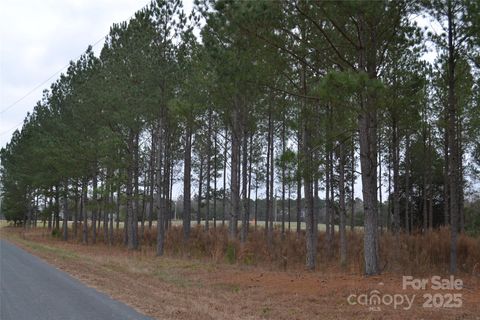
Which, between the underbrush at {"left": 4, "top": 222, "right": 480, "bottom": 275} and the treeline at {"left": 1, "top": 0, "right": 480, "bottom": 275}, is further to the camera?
the underbrush at {"left": 4, "top": 222, "right": 480, "bottom": 275}

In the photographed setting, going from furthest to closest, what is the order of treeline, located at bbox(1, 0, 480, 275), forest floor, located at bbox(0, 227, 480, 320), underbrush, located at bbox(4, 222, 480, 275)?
underbrush, located at bbox(4, 222, 480, 275) → treeline, located at bbox(1, 0, 480, 275) → forest floor, located at bbox(0, 227, 480, 320)

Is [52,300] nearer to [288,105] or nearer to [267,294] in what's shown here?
[267,294]

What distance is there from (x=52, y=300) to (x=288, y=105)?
11212 mm

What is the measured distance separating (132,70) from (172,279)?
1392 centimetres

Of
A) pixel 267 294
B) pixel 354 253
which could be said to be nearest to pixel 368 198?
pixel 267 294

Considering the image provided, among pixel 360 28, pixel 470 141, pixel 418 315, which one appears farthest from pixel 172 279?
pixel 470 141

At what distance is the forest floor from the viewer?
934cm

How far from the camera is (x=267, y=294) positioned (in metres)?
11.8

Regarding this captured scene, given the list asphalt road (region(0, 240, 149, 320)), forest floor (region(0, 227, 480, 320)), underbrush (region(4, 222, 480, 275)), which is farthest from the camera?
underbrush (region(4, 222, 480, 275))

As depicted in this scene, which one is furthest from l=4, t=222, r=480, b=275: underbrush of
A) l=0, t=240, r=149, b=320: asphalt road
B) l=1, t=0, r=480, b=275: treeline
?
l=0, t=240, r=149, b=320: asphalt road

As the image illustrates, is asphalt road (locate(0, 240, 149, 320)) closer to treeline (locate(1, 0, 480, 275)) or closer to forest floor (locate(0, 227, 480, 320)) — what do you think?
forest floor (locate(0, 227, 480, 320))

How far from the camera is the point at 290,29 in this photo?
13391mm

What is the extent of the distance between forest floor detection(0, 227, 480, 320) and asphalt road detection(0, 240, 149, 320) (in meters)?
0.49

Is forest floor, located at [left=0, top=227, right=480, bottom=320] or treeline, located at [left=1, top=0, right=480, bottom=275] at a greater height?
treeline, located at [left=1, top=0, right=480, bottom=275]
